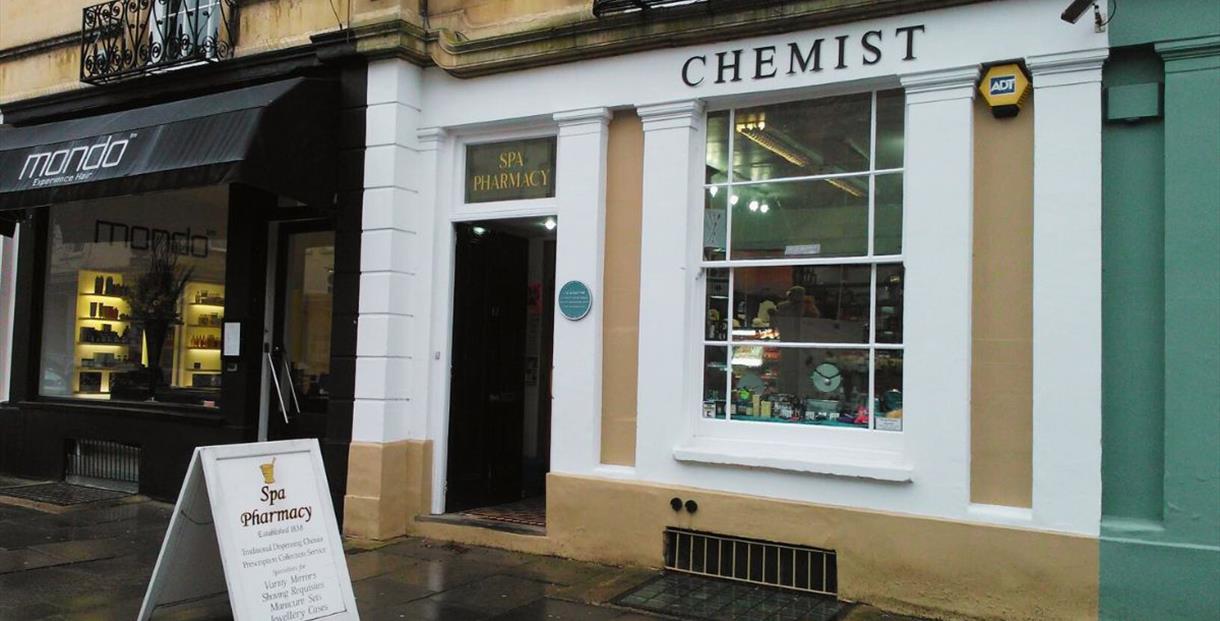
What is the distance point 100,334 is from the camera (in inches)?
440

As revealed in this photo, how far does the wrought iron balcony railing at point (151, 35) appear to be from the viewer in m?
9.22

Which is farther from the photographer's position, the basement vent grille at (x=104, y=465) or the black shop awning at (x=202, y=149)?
the basement vent grille at (x=104, y=465)

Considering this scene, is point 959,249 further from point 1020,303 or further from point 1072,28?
point 1072,28

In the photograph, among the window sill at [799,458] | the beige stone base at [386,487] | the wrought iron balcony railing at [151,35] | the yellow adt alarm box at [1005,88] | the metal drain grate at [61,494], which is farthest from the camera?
the metal drain grate at [61,494]

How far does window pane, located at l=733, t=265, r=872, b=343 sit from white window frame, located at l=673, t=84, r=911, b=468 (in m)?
0.07

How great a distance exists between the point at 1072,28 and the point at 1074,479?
2785 millimetres

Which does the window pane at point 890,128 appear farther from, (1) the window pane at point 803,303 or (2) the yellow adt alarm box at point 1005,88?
(1) the window pane at point 803,303

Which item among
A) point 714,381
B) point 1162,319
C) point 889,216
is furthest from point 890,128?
point 714,381

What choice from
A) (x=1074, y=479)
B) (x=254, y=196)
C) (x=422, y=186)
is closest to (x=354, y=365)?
(x=422, y=186)

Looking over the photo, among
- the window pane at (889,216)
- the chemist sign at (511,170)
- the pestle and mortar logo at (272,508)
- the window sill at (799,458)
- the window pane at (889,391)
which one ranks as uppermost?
the chemist sign at (511,170)

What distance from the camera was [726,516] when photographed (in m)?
6.59

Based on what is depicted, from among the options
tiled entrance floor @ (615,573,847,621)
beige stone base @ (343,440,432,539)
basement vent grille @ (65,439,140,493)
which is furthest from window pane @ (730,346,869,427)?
basement vent grille @ (65,439,140,493)

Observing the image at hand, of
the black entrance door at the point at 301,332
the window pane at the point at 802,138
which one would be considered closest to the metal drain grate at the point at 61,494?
the black entrance door at the point at 301,332

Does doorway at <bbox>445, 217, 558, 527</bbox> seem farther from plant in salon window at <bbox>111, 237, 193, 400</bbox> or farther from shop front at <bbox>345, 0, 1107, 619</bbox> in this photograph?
plant in salon window at <bbox>111, 237, 193, 400</bbox>
